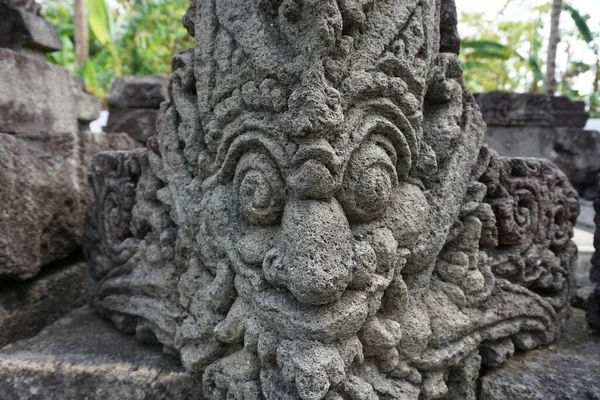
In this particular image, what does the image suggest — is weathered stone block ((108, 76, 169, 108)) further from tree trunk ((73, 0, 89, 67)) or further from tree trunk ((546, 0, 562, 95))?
tree trunk ((546, 0, 562, 95))

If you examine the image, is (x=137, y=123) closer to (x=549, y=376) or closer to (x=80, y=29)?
(x=549, y=376)

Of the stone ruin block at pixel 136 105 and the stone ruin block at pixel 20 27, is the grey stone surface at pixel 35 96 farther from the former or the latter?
the stone ruin block at pixel 136 105

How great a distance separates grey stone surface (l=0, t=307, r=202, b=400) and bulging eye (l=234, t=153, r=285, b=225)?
0.54m

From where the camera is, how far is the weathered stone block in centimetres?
470

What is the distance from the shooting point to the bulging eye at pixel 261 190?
1181 millimetres

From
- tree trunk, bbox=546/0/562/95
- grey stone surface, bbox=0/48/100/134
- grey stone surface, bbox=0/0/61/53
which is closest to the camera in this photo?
grey stone surface, bbox=0/48/100/134

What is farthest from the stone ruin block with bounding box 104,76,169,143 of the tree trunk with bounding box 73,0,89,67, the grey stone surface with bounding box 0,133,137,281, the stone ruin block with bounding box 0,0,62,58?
the tree trunk with bounding box 73,0,89,67

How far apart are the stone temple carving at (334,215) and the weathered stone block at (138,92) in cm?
333

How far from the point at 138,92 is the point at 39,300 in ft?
10.8

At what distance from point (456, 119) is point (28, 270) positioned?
60.8 inches

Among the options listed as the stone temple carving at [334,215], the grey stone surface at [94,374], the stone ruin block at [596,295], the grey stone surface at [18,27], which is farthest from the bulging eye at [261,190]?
the grey stone surface at [18,27]

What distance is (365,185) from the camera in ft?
3.75

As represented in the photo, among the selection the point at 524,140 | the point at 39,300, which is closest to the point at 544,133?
the point at 524,140

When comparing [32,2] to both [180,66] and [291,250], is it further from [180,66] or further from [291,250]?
[291,250]
